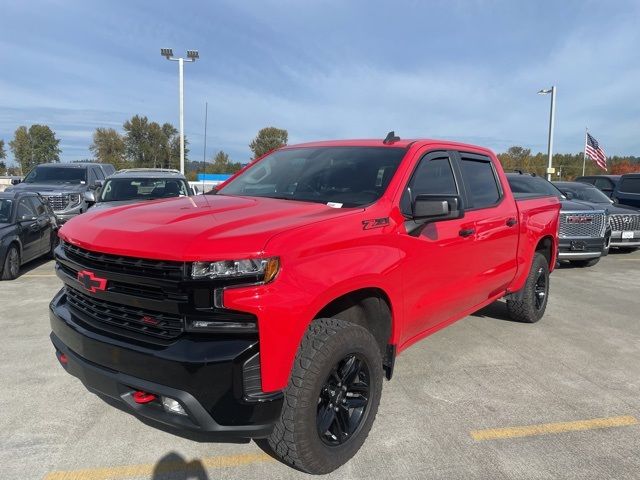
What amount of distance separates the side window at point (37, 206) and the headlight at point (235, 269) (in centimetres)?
839

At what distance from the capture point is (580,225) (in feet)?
32.1

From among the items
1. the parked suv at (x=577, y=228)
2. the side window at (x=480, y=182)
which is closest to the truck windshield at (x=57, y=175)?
the parked suv at (x=577, y=228)

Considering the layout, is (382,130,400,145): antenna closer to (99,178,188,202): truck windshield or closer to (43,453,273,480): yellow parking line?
(43,453,273,480): yellow parking line

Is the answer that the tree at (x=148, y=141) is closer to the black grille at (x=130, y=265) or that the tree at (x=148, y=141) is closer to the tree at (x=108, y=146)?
the tree at (x=108, y=146)

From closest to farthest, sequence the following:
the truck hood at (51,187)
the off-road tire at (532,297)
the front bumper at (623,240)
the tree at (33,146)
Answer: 1. the off-road tire at (532,297)
2. the front bumper at (623,240)
3. the truck hood at (51,187)
4. the tree at (33,146)

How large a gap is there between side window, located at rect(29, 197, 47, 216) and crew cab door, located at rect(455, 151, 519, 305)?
26.8 feet

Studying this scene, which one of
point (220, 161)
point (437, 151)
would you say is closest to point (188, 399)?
point (437, 151)

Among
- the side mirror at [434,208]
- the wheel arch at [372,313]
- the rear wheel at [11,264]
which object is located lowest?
the rear wheel at [11,264]

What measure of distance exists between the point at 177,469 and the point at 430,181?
261cm

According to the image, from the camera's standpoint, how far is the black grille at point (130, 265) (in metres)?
2.43

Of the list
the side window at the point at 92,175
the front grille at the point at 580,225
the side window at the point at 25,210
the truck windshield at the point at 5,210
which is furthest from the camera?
the side window at the point at 92,175

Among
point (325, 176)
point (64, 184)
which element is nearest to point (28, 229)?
point (64, 184)

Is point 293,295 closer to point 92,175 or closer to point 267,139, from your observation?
point 92,175

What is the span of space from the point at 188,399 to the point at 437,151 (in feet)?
8.90
